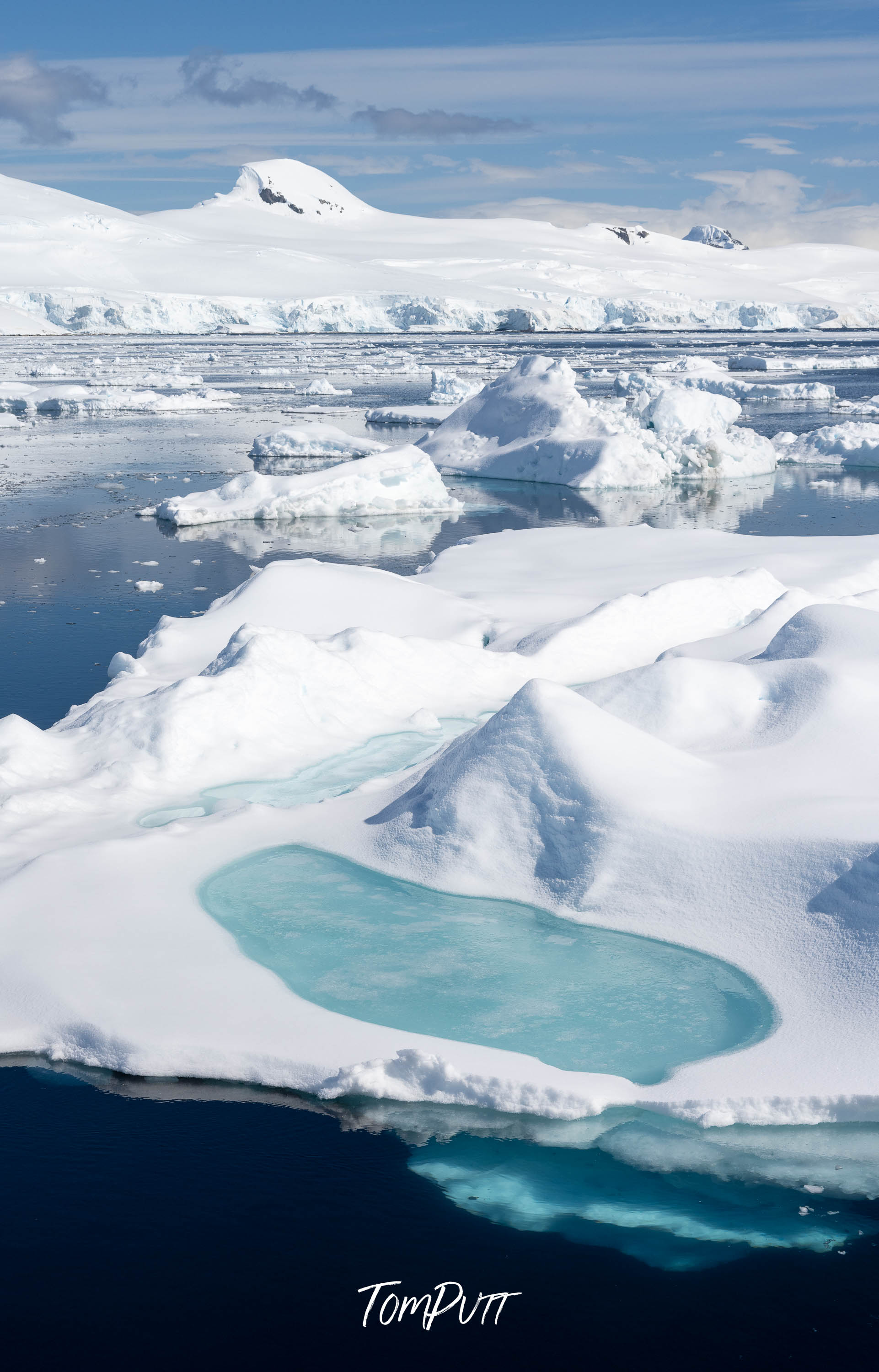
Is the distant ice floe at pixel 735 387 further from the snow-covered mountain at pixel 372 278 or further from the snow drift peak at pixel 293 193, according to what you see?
the snow drift peak at pixel 293 193

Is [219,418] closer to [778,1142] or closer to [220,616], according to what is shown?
[220,616]

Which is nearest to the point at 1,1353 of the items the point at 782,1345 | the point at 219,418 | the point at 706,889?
the point at 782,1345

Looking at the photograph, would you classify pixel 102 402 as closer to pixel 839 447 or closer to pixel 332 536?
pixel 332 536

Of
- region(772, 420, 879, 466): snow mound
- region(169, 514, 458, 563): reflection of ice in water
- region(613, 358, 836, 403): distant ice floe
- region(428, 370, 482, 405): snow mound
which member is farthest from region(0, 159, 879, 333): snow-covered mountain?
region(169, 514, 458, 563): reflection of ice in water

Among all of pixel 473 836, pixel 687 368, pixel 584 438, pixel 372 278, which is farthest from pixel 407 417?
pixel 372 278

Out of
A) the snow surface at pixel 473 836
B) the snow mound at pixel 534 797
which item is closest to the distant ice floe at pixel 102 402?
the snow surface at pixel 473 836

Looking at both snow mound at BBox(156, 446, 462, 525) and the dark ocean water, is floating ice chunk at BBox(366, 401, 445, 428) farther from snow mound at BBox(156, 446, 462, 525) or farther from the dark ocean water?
the dark ocean water
